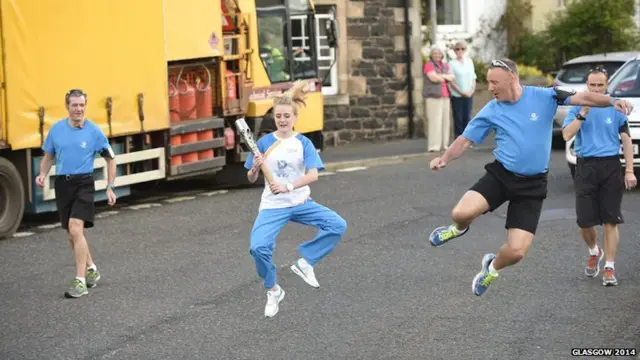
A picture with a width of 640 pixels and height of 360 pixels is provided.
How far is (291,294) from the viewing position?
36.1 feet

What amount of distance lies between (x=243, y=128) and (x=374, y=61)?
17539 millimetres

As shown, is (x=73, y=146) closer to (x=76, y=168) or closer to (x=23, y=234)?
(x=76, y=168)

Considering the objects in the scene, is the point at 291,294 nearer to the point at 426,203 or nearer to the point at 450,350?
the point at 450,350

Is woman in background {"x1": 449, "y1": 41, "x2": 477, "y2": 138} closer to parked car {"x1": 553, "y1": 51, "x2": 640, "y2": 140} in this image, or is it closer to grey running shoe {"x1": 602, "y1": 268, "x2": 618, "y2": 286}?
parked car {"x1": 553, "y1": 51, "x2": 640, "y2": 140}

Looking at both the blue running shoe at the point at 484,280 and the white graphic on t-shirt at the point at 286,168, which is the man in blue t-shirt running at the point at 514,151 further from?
the white graphic on t-shirt at the point at 286,168

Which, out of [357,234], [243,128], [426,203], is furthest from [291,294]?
[426,203]

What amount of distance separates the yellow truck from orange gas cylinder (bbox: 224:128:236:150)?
0.01m

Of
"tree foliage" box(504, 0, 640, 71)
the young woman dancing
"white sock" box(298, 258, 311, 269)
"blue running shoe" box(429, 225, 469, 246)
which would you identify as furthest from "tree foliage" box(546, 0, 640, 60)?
the young woman dancing

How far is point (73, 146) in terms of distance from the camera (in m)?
11.5

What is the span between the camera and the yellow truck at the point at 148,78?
14961mm

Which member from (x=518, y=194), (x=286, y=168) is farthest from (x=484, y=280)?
(x=286, y=168)

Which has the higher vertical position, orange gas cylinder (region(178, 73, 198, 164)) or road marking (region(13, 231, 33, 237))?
orange gas cylinder (region(178, 73, 198, 164))

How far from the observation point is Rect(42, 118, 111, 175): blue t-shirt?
1152cm

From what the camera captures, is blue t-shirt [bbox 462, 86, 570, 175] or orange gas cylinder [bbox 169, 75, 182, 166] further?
orange gas cylinder [bbox 169, 75, 182, 166]
